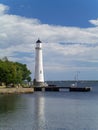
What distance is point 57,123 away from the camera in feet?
166

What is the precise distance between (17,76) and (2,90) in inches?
628

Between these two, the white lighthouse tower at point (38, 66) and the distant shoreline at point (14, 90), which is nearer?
the distant shoreline at point (14, 90)

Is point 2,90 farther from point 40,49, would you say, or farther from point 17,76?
point 40,49

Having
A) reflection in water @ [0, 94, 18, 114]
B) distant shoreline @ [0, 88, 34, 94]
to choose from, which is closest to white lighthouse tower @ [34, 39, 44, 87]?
distant shoreline @ [0, 88, 34, 94]

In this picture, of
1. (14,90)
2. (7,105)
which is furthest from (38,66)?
(7,105)

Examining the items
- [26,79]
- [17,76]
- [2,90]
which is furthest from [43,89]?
[2,90]

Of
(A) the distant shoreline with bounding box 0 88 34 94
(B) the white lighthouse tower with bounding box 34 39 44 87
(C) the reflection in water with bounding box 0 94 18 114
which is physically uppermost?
(B) the white lighthouse tower with bounding box 34 39 44 87

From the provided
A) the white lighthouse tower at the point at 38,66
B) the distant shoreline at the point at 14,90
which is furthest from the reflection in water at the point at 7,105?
the white lighthouse tower at the point at 38,66

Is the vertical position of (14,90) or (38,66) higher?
(38,66)

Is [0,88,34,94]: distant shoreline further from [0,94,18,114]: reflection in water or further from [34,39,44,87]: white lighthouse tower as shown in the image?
[0,94,18,114]: reflection in water

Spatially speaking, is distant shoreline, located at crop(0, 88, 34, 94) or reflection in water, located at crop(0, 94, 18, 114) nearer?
reflection in water, located at crop(0, 94, 18, 114)

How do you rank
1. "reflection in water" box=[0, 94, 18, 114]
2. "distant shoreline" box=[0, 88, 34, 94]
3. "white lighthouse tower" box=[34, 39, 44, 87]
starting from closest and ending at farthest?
"reflection in water" box=[0, 94, 18, 114] < "distant shoreline" box=[0, 88, 34, 94] < "white lighthouse tower" box=[34, 39, 44, 87]

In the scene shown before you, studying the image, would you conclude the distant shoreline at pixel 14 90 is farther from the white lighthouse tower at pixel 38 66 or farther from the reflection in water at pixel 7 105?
the reflection in water at pixel 7 105

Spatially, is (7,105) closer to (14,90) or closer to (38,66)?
(14,90)
